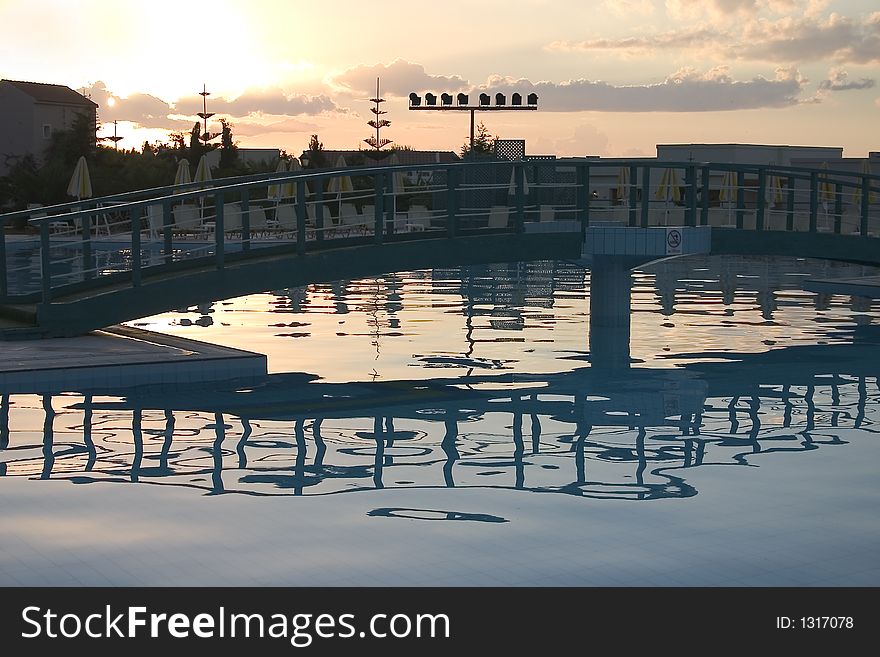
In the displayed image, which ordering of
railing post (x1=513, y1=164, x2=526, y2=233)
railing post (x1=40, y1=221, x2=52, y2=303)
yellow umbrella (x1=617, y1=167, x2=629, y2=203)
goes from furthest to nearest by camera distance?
yellow umbrella (x1=617, y1=167, x2=629, y2=203)
railing post (x1=513, y1=164, x2=526, y2=233)
railing post (x1=40, y1=221, x2=52, y2=303)

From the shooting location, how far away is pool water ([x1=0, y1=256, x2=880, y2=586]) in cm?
686

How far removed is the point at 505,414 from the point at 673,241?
6686mm

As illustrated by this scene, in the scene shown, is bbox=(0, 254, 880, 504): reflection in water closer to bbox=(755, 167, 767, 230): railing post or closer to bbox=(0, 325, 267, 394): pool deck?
bbox=(0, 325, 267, 394): pool deck

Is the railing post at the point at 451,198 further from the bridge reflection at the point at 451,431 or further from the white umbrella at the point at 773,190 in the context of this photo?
the white umbrella at the point at 773,190

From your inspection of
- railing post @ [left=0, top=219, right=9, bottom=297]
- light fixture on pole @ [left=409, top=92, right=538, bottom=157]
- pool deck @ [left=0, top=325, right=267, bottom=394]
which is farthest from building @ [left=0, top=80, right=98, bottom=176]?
pool deck @ [left=0, top=325, right=267, bottom=394]

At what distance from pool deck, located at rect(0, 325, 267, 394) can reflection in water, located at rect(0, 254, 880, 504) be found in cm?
27

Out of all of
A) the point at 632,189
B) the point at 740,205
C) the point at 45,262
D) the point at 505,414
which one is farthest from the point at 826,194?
the point at 45,262

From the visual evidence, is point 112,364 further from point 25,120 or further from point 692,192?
point 25,120

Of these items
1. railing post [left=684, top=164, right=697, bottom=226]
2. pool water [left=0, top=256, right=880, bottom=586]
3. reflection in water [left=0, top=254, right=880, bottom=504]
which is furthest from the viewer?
railing post [left=684, top=164, right=697, bottom=226]

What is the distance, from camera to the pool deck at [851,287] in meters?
24.6

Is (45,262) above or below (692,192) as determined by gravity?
below

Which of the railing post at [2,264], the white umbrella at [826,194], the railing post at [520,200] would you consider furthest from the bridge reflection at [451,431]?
the white umbrella at [826,194]

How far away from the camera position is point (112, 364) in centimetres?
1277
